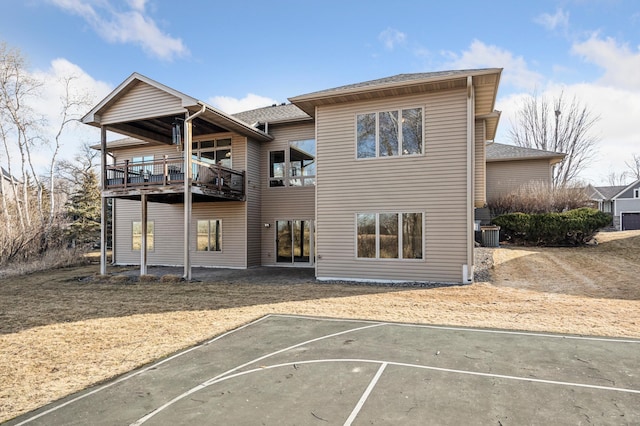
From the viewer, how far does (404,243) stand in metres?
10.0

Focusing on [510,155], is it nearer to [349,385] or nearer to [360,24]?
[360,24]

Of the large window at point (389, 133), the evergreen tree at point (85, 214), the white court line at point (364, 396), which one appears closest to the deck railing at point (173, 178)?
the large window at point (389, 133)

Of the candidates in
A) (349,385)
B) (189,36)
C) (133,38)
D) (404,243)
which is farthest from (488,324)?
(133,38)

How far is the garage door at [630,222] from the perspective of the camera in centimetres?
2970

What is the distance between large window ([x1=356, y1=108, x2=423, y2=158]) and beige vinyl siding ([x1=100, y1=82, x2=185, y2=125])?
5.87 meters

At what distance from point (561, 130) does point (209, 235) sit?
30363mm

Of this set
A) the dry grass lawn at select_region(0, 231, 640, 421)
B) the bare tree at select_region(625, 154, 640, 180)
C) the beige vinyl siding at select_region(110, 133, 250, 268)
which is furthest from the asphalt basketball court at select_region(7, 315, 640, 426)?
the bare tree at select_region(625, 154, 640, 180)

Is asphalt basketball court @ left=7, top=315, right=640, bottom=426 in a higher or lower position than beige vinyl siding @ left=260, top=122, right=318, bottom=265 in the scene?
lower

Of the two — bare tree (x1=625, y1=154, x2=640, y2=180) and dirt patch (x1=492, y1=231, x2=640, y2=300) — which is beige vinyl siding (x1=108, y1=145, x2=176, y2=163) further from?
bare tree (x1=625, y1=154, x2=640, y2=180)

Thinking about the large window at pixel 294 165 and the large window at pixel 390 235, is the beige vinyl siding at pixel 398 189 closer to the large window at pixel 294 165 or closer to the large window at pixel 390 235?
the large window at pixel 390 235

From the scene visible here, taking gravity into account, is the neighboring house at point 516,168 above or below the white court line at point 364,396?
above

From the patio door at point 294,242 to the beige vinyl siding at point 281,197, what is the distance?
221mm

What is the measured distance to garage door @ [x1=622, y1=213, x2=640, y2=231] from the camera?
97.4ft

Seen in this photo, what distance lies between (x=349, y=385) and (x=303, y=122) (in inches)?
461
